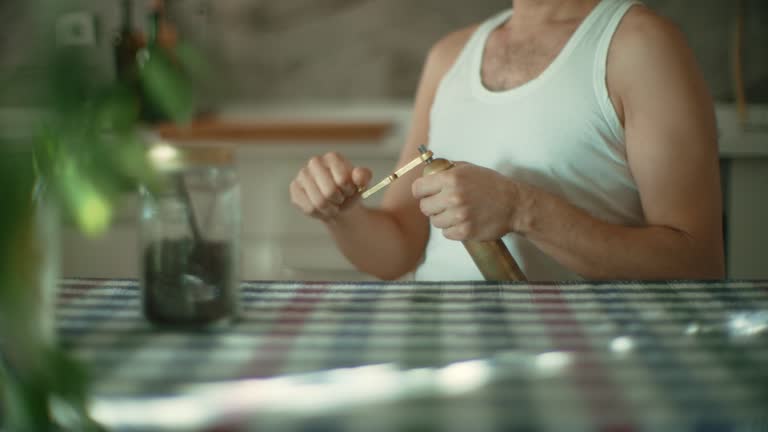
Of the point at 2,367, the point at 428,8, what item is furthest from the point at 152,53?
the point at 428,8

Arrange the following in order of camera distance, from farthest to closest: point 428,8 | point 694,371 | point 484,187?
1. point 428,8
2. point 484,187
3. point 694,371

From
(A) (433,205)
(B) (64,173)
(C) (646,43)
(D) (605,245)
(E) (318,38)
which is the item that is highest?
(B) (64,173)

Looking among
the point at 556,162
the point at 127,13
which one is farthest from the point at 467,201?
the point at 127,13

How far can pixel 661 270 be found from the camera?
0.96 metres

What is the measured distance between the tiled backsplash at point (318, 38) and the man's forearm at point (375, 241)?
1.43 m

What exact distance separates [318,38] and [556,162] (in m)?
1.65

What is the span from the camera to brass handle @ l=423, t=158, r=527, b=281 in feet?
2.87

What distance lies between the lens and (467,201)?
0.87 m

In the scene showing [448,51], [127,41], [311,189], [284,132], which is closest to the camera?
[311,189]

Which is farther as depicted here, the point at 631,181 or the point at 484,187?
the point at 631,181

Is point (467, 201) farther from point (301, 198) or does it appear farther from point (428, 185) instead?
point (301, 198)

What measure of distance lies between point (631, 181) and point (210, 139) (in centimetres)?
138

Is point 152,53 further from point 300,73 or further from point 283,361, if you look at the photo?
point 300,73

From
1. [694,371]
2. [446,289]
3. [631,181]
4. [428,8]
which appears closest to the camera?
[694,371]
